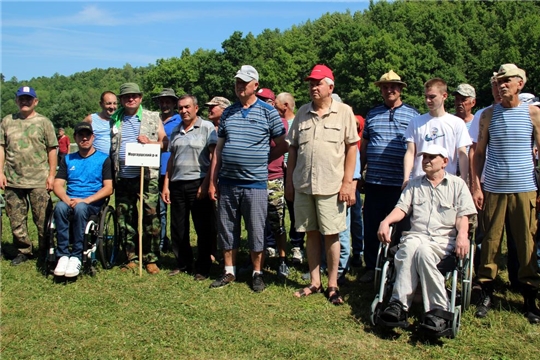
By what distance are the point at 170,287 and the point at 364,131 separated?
266 centimetres

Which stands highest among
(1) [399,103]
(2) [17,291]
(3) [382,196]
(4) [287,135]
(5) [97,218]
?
(1) [399,103]

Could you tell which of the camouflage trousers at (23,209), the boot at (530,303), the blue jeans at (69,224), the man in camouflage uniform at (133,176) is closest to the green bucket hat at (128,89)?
the man in camouflage uniform at (133,176)

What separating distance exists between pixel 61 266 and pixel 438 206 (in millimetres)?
3894

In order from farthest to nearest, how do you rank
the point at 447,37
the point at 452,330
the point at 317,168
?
the point at 447,37, the point at 317,168, the point at 452,330

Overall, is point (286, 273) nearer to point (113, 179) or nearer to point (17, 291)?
point (113, 179)

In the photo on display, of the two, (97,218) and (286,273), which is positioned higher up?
(97,218)

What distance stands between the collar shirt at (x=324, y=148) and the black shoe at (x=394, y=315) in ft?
4.02

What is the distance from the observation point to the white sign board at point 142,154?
18.7ft

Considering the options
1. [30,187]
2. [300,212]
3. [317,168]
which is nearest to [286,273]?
[300,212]

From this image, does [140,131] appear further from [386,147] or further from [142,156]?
[386,147]

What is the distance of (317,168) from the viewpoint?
4824 mm

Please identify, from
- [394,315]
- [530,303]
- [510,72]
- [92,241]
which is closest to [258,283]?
[394,315]

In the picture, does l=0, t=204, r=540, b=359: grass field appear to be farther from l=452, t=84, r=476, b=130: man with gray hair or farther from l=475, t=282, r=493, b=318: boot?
l=452, t=84, r=476, b=130: man with gray hair

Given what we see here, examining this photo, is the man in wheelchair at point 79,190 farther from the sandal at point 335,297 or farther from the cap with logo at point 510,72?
the cap with logo at point 510,72
